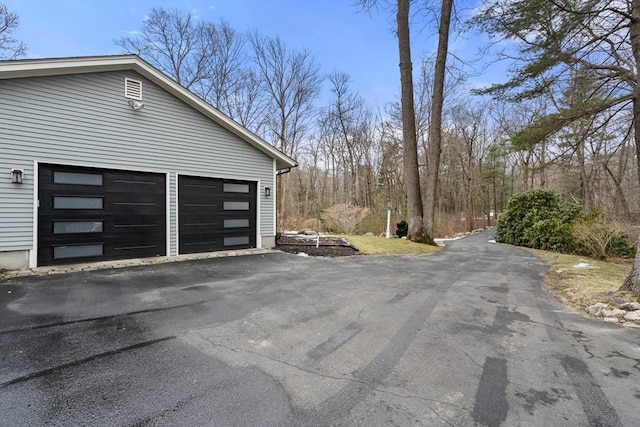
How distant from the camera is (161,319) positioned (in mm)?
3775

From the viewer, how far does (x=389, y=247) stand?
1088 cm

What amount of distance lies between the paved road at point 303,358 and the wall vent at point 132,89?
4698 millimetres

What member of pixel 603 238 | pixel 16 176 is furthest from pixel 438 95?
pixel 16 176

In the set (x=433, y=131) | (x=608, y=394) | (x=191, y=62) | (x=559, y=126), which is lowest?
(x=608, y=394)

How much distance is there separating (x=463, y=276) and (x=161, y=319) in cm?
593

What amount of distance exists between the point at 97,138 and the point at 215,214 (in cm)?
332

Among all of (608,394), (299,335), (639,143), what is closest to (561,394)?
(608,394)

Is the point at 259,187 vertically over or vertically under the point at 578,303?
over

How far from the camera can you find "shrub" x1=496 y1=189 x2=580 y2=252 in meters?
13.3

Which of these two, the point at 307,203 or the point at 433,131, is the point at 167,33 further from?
the point at 433,131

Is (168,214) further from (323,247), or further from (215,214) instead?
(323,247)

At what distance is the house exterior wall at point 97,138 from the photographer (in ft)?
20.4

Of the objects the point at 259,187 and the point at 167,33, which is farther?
the point at 167,33

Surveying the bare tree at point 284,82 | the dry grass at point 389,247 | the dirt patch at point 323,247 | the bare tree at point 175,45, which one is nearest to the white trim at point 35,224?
the dirt patch at point 323,247
